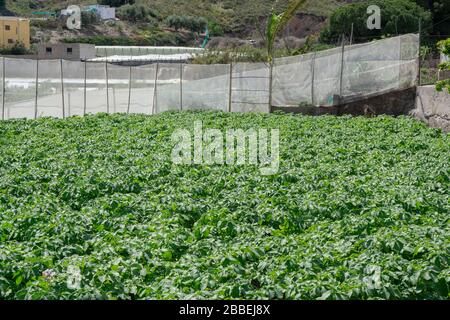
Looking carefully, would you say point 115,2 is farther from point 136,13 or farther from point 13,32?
point 13,32

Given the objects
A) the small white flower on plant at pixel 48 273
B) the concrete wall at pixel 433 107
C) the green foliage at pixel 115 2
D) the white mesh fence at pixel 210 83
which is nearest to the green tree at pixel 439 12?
the white mesh fence at pixel 210 83

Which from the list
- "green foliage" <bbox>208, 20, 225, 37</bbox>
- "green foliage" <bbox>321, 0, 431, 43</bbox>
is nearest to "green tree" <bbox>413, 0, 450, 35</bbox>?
"green foliage" <bbox>321, 0, 431, 43</bbox>

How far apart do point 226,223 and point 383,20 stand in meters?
33.8

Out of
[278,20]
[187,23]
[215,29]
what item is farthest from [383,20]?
[187,23]

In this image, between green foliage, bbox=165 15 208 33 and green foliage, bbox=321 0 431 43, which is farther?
green foliage, bbox=165 15 208 33

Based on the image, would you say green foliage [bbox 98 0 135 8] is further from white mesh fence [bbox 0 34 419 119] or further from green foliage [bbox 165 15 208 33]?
white mesh fence [bbox 0 34 419 119]

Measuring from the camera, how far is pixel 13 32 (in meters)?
54.2

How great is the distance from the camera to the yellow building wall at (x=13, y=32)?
176 feet

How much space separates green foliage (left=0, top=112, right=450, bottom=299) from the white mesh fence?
558 centimetres

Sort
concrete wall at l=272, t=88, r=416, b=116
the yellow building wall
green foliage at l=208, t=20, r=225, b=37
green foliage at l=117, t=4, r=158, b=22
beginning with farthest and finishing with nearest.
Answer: green foliage at l=117, t=4, r=158, b=22 < green foliage at l=208, t=20, r=225, b=37 < the yellow building wall < concrete wall at l=272, t=88, r=416, b=116

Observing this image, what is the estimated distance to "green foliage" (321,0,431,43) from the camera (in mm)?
37000

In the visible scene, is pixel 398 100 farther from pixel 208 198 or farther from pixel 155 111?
pixel 208 198

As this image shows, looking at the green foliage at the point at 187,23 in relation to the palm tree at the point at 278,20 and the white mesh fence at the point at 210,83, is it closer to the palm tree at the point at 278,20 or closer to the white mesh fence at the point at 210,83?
the palm tree at the point at 278,20
